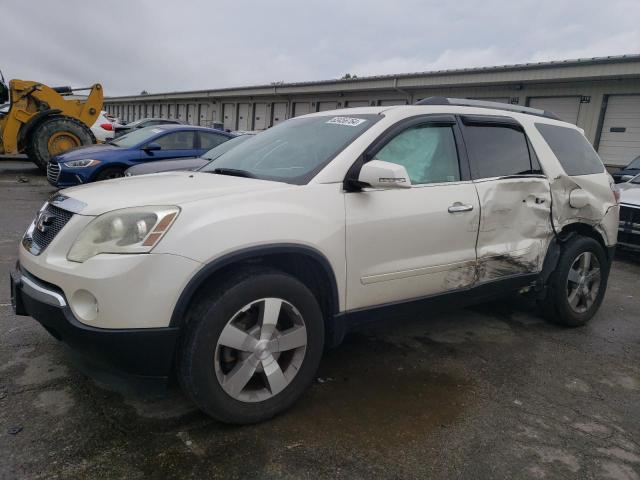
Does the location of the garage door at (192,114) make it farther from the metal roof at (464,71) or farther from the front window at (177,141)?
the front window at (177,141)

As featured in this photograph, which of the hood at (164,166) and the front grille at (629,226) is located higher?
the hood at (164,166)

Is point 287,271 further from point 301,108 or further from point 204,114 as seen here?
point 204,114

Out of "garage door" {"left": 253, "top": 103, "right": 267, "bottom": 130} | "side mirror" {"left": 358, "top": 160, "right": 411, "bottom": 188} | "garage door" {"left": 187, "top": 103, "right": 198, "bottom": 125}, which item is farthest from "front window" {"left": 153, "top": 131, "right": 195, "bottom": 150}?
"garage door" {"left": 187, "top": 103, "right": 198, "bottom": 125}

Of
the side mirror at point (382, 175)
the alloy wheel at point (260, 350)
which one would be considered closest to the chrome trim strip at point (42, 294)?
the alloy wheel at point (260, 350)

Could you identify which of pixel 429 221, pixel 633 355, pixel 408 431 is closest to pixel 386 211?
pixel 429 221

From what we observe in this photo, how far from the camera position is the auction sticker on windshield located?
3.16m

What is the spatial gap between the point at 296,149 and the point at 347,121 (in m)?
0.39

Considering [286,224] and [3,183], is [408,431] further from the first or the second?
[3,183]

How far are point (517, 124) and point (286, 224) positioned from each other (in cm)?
235

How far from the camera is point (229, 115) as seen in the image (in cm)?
3388

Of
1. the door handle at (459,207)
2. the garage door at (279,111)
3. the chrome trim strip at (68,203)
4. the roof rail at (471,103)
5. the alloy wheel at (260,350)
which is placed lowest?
the alloy wheel at (260,350)

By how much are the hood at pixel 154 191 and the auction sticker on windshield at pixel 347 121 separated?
Answer: 2.47 feet

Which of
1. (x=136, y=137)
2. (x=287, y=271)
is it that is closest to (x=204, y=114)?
(x=136, y=137)

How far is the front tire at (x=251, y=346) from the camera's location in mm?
2311
